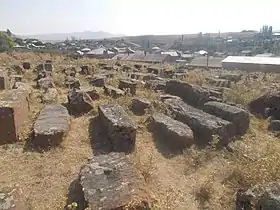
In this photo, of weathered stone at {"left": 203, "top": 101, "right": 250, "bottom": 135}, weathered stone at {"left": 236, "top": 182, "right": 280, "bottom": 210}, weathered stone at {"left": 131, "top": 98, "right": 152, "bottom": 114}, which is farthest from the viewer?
weathered stone at {"left": 131, "top": 98, "right": 152, "bottom": 114}

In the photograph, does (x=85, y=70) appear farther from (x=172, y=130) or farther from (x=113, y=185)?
(x=113, y=185)

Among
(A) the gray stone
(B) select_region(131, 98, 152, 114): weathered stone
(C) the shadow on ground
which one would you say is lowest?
(A) the gray stone

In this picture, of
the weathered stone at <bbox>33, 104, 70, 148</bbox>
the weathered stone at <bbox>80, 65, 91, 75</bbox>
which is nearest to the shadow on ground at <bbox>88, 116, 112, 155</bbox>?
the weathered stone at <bbox>33, 104, 70, 148</bbox>

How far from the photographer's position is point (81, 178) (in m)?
4.20

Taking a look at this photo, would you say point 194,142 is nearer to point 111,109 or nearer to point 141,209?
point 111,109

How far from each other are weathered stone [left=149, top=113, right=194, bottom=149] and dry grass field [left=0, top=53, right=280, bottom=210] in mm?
187

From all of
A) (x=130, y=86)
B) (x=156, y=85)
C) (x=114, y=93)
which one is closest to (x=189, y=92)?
(x=156, y=85)

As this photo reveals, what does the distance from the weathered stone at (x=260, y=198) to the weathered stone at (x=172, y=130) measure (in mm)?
2002

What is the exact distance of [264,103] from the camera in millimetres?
8789

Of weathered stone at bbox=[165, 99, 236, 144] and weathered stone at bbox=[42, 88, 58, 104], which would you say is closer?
A: weathered stone at bbox=[165, 99, 236, 144]

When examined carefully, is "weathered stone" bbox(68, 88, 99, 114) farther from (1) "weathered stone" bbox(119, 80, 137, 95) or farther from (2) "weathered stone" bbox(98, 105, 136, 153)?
(1) "weathered stone" bbox(119, 80, 137, 95)

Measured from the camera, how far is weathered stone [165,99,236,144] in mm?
6371

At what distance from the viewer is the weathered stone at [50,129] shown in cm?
557

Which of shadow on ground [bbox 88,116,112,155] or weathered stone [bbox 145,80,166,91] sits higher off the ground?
weathered stone [bbox 145,80,166,91]
